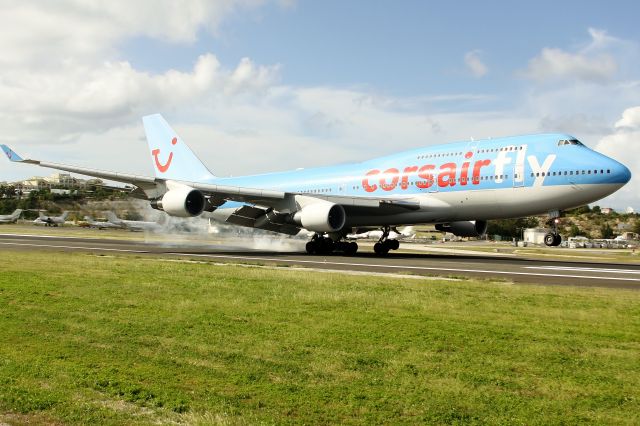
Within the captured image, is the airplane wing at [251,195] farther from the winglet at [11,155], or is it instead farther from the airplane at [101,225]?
the airplane at [101,225]

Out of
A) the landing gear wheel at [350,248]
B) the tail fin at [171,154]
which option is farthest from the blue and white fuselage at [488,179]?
the tail fin at [171,154]

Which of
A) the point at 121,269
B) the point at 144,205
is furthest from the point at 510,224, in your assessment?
the point at 121,269

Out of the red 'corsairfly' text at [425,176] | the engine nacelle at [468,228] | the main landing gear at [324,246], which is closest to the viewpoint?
the red 'corsairfly' text at [425,176]

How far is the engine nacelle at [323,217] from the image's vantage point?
29.8 m

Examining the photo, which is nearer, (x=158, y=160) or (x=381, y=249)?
(x=381, y=249)

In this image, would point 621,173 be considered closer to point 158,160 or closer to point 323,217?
point 323,217

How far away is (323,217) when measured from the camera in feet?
97.4

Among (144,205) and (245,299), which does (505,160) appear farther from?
(144,205)

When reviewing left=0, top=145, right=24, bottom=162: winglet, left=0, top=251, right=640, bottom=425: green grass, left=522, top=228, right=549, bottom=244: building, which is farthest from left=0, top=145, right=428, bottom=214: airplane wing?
left=522, top=228, right=549, bottom=244: building

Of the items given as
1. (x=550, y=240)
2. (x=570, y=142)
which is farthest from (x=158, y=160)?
(x=550, y=240)

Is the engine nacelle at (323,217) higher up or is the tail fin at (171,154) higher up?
the tail fin at (171,154)

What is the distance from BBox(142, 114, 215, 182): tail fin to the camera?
4438 centimetres

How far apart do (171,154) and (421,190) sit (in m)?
22.2

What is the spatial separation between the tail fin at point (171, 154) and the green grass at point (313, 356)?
104 feet
